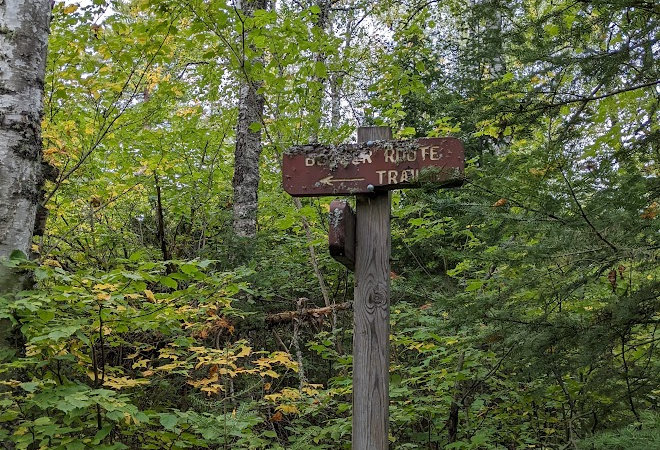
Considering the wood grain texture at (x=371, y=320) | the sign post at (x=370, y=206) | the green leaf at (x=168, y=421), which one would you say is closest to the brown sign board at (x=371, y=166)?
the sign post at (x=370, y=206)

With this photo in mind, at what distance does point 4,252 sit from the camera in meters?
2.79

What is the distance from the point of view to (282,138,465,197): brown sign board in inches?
94.7

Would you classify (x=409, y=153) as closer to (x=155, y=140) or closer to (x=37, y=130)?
(x=37, y=130)

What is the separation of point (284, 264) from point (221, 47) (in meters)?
2.33

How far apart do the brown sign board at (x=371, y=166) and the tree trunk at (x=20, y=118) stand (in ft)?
5.12

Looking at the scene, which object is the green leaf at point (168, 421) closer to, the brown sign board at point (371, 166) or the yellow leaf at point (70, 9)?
the brown sign board at point (371, 166)

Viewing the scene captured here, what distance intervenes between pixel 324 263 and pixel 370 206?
2.95m

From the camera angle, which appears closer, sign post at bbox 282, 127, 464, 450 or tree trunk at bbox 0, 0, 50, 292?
sign post at bbox 282, 127, 464, 450

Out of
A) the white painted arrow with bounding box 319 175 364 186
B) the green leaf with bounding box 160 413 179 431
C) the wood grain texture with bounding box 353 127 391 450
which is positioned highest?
the white painted arrow with bounding box 319 175 364 186

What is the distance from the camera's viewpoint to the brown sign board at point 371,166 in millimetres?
2404

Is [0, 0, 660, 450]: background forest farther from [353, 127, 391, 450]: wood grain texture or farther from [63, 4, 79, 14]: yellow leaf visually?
[353, 127, 391, 450]: wood grain texture

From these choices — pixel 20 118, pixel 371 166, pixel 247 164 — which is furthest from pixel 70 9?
pixel 371 166

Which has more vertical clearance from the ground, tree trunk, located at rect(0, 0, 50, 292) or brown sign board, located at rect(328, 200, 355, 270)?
tree trunk, located at rect(0, 0, 50, 292)

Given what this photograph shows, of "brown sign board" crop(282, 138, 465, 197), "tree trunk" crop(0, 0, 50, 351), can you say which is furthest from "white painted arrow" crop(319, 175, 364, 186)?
"tree trunk" crop(0, 0, 50, 351)
